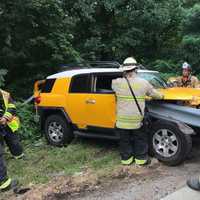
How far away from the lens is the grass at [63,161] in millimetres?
7836

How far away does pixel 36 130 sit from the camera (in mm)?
11742

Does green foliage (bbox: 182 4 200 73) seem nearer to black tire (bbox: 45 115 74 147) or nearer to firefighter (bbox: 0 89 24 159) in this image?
black tire (bbox: 45 115 74 147)

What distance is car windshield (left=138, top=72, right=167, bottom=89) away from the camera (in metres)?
9.05

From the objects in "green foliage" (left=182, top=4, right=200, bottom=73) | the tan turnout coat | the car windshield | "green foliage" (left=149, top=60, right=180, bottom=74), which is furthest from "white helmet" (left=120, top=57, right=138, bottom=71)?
"green foliage" (left=149, top=60, right=180, bottom=74)

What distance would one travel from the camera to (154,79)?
920cm

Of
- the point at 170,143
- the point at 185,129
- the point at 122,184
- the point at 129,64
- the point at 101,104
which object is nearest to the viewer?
the point at 122,184

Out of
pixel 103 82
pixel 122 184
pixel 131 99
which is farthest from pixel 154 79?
pixel 122 184

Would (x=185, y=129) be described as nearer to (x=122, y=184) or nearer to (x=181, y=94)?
Result: (x=181, y=94)

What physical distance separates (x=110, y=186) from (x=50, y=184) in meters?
0.94

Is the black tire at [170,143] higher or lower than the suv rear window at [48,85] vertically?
lower

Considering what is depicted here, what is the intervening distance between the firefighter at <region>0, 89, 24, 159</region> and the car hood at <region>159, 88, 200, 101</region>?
274 cm

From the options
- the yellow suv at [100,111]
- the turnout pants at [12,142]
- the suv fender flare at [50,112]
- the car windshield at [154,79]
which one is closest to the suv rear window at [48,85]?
the yellow suv at [100,111]

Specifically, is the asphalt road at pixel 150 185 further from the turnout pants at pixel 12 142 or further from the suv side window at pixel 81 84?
the turnout pants at pixel 12 142

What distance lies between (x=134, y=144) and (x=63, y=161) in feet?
4.57
